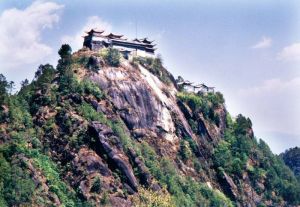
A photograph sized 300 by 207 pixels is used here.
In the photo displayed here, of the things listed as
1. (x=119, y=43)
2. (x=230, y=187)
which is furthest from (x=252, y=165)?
(x=119, y=43)

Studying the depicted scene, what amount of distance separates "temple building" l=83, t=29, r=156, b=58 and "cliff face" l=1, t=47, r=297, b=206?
370cm

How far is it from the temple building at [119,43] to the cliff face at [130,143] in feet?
12.1

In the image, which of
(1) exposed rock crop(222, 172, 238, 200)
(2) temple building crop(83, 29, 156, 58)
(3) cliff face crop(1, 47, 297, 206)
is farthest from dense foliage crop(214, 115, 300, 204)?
(2) temple building crop(83, 29, 156, 58)

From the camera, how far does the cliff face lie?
134375mm

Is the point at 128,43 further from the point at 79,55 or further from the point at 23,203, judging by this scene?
the point at 23,203

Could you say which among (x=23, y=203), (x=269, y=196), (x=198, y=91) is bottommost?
(x=23, y=203)

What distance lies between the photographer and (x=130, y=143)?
146875 millimetres

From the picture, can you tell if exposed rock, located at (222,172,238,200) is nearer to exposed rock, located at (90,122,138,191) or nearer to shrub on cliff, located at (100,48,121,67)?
exposed rock, located at (90,122,138,191)

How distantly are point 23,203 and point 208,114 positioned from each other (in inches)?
3048

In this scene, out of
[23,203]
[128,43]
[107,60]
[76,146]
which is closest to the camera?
[23,203]

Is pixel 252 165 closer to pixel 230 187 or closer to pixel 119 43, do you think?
pixel 230 187

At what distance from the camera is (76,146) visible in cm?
13938

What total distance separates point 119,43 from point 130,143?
3798 centimetres

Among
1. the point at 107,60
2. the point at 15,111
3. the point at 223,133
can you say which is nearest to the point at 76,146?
the point at 15,111
